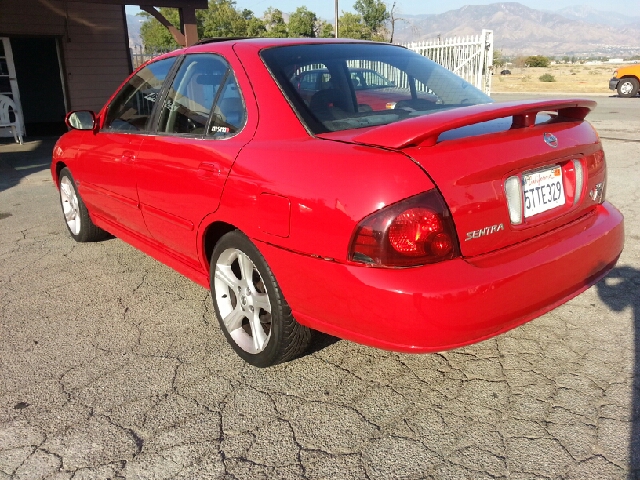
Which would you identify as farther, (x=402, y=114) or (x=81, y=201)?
(x=81, y=201)

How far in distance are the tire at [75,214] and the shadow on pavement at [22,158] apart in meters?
3.35

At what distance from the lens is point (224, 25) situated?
188 feet

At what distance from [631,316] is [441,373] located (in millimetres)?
1337

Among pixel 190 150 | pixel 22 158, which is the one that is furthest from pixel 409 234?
pixel 22 158

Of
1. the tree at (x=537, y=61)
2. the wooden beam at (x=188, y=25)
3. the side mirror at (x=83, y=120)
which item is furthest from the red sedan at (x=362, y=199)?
the tree at (x=537, y=61)

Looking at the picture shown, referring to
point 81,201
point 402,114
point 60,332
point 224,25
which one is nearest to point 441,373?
point 402,114

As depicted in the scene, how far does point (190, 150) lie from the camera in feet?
10.0

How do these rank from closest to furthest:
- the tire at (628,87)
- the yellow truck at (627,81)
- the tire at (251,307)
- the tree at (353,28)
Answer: the tire at (251,307) → the yellow truck at (627,81) → the tire at (628,87) → the tree at (353,28)

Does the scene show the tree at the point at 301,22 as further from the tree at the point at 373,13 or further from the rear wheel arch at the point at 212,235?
the rear wheel arch at the point at 212,235

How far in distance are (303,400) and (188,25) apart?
10.8 m

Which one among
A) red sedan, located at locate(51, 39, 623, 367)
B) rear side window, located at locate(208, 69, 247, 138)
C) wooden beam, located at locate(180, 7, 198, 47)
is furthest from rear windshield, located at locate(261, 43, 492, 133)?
wooden beam, located at locate(180, 7, 198, 47)

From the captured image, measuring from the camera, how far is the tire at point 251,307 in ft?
8.69

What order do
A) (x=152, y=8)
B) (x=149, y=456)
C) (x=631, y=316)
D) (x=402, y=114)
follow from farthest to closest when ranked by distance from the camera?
(x=152, y=8)
(x=631, y=316)
(x=402, y=114)
(x=149, y=456)

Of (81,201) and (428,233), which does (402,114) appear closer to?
(428,233)
